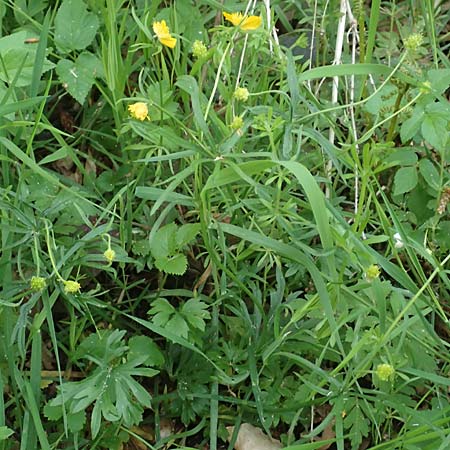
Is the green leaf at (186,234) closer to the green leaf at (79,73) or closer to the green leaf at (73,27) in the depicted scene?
the green leaf at (79,73)

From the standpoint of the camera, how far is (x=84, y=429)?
1.89 meters

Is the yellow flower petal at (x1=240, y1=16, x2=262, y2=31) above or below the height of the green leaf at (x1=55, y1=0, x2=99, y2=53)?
above

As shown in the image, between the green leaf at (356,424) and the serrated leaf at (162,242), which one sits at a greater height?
the serrated leaf at (162,242)

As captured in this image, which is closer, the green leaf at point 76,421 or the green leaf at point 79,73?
the green leaf at point 76,421

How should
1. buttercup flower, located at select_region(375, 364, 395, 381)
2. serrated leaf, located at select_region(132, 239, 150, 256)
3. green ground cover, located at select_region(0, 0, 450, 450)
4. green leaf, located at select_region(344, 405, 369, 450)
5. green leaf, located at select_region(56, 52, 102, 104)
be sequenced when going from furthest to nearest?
green leaf, located at select_region(56, 52, 102, 104), serrated leaf, located at select_region(132, 239, 150, 256), green leaf, located at select_region(344, 405, 369, 450), green ground cover, located at select_region(0, 0, 450, 450), buttercup flower, located at select_region(375, 364, 395, 381)

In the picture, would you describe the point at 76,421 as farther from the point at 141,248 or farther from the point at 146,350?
the point at 141,248

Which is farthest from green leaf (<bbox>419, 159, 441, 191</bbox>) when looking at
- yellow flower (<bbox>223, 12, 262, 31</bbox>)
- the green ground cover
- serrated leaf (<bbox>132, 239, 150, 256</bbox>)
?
serrated leaf (<bbox>132, 239, 150, 256</bbox>)

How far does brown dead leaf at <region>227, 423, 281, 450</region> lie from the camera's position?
1970mm

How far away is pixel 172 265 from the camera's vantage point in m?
1.85

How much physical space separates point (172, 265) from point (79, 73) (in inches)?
21.5

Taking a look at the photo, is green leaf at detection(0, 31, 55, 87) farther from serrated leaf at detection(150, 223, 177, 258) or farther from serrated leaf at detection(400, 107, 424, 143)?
serrated leaf at detection(400, 107, 424, 143)

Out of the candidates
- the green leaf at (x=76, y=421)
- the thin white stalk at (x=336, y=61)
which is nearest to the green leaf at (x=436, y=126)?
the thin white stalk at (x=336, y=61)

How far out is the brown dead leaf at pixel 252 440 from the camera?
1.97 meters

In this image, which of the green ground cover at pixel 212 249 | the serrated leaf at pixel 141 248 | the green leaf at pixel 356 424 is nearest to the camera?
the green ground cover at pixel 212 249
